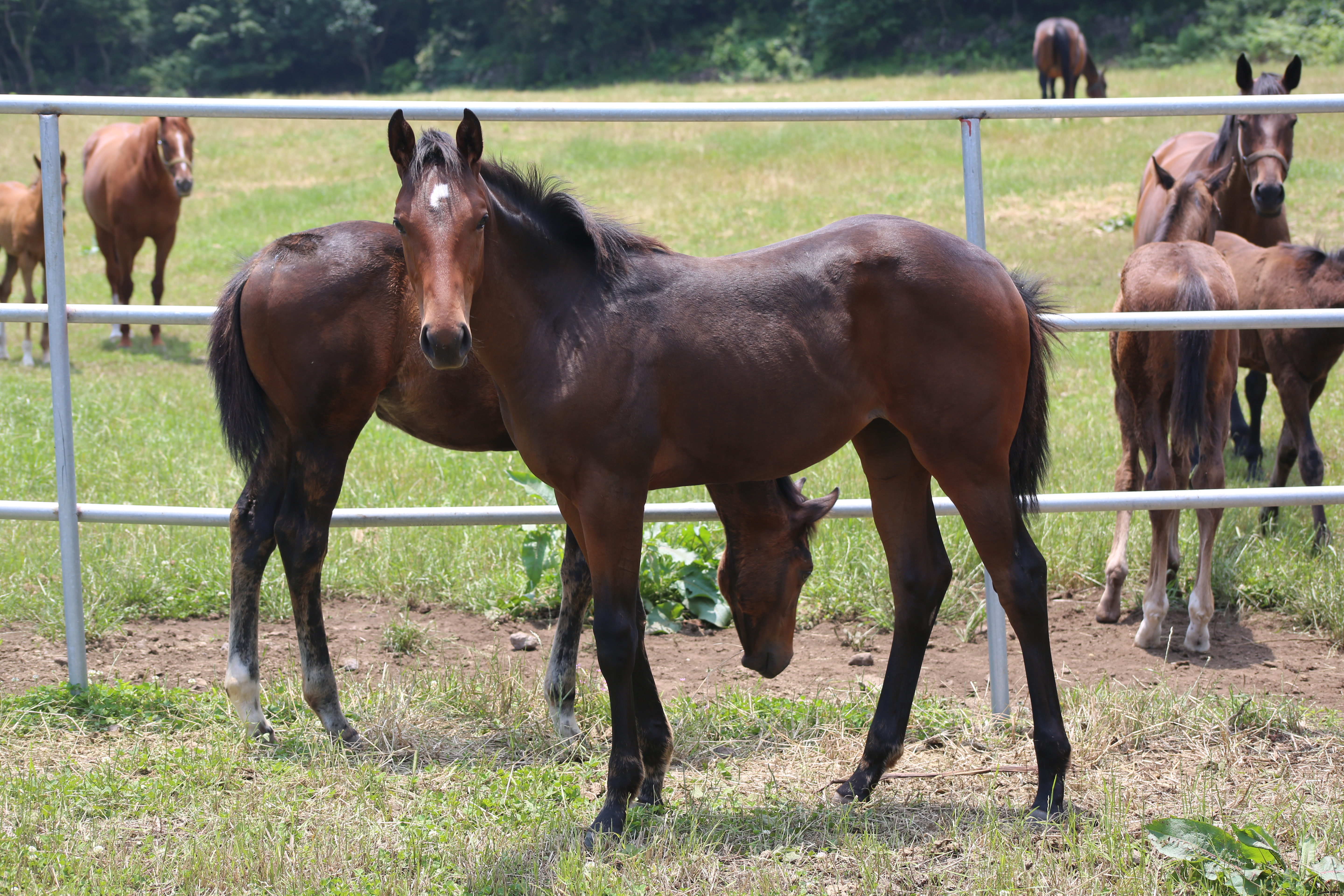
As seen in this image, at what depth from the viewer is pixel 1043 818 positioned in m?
2.98

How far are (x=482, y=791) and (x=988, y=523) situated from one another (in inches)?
65.2

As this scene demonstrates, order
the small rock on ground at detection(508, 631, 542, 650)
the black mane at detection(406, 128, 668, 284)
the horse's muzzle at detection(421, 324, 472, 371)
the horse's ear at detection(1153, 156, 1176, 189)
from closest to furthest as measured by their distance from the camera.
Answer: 1. the horse's muzzle at detection(421, 324, 472, 371)
2. the black mane at detection(406, 128, 668, 284)
3. the small rock on ground at detection(508, 631, 542, 650)
4. the horse's ear at detection(1153, 156, 1176, 189)

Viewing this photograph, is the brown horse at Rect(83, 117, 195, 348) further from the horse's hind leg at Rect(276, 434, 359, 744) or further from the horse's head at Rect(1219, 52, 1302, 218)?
the horse's head at Rect(1219, 52, 1302, 218)

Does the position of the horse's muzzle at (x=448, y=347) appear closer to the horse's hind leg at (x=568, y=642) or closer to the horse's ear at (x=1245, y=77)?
the horse's hind leg at (x=568, y=642)

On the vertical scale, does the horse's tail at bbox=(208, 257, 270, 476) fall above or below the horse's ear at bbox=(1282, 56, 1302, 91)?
below

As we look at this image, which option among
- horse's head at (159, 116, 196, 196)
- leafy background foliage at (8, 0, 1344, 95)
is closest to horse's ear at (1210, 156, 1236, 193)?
horse's head at (159, 116, 196, 196)

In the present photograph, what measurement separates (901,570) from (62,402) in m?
2.87

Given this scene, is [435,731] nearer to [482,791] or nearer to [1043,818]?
[482,791]

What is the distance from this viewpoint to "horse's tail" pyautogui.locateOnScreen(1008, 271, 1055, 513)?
318 cm

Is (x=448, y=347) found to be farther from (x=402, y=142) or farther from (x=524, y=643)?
(x=524, y=643)

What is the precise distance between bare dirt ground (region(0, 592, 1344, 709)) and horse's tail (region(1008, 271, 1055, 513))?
3.48ft

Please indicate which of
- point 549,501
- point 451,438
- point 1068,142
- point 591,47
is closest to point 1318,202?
point 1068,142

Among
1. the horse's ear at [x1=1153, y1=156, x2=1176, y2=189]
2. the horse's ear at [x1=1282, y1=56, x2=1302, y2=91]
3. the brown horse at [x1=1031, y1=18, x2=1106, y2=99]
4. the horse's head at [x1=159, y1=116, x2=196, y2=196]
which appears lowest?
the horse's ear at [x1=1153, y1=156, x2=1176, y2=189]

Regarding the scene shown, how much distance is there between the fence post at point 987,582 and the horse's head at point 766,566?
701mm
